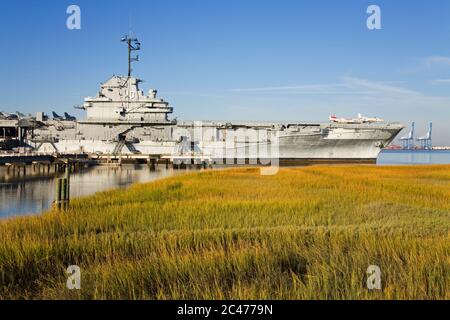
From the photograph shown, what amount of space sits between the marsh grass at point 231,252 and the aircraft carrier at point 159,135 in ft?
128

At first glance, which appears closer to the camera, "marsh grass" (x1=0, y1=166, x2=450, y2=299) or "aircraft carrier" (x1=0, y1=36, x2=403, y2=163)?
"marsh grass" (x1=0, y1=166, x2=450, y2=299)

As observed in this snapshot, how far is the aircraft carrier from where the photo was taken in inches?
2003

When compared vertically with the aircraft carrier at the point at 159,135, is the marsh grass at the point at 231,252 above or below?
below

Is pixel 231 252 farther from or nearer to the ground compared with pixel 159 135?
nearer to the ground

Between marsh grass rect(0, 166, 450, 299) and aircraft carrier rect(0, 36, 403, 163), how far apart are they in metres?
38.9

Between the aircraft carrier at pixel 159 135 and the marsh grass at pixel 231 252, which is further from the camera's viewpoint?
the aircraft carrier at pixel 159 135

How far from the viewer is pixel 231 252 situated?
655cm

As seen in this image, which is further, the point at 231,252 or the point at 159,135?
the point at 159,135

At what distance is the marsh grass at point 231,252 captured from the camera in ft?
16.5

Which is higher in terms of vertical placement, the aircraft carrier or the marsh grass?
the aircraft carrier

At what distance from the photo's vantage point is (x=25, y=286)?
18.3 ft

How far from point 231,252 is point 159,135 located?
162ft

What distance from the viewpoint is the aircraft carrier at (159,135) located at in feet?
167
